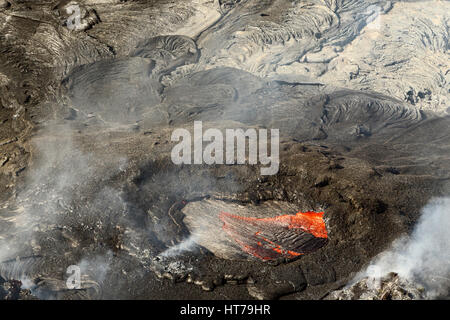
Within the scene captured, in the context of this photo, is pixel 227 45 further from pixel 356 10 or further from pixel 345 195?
pixel 345 195

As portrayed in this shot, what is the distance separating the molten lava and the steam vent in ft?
0.07

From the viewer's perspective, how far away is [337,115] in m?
8.20

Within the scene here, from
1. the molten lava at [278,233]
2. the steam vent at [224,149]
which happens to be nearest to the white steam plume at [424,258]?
the steam vent at [224,149]

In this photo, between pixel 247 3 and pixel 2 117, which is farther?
pixel 247 3

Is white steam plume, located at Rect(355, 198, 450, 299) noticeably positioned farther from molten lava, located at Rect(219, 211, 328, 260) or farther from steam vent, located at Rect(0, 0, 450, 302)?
molten lava, located at Rect(219, 211, 328, 260)

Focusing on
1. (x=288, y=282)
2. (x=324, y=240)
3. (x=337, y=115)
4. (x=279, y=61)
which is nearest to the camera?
(x=288, y=282)

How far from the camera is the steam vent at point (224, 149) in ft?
16.7

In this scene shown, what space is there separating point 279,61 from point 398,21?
11.0ft

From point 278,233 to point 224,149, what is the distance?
69.5 inches

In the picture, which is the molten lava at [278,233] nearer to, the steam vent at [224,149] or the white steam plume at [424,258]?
the steam vent at [224,149]

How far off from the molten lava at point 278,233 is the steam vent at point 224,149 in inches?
0.9

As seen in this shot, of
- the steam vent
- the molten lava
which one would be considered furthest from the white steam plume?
the molten lava

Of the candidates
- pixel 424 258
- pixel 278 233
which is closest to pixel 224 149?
pixel 278 233

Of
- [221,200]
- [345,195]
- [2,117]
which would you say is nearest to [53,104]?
[2,117]
